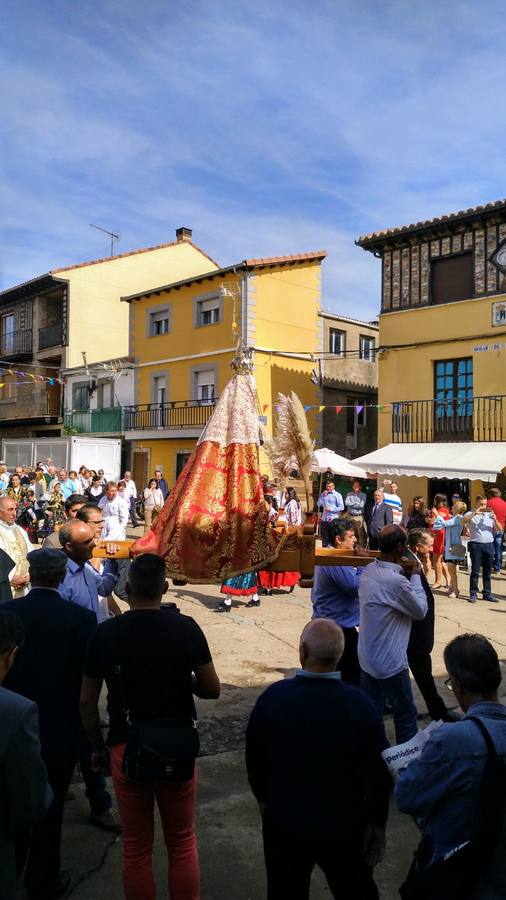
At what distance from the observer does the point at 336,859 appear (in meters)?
2.34

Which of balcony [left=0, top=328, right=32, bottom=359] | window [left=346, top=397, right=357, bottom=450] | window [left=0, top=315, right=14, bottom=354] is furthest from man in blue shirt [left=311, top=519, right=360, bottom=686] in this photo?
window [left=0, top=315, right=14, bottom=354]

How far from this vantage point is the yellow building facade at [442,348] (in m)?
16.9

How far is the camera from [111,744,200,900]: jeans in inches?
109

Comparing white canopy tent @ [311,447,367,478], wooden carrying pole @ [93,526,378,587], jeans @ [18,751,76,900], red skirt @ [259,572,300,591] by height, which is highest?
white canopy tent @ [311,447,367,478]

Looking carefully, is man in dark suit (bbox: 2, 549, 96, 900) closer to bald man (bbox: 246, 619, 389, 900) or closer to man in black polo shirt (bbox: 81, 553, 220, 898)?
man in black polo shirt (bbox: 81, 553, 220, 898)

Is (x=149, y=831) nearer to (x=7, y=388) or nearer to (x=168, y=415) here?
(x=168, y=415)

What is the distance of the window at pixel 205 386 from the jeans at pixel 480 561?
1485 cm

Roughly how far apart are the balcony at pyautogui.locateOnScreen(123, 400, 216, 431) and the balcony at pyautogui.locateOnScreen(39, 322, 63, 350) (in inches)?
A: 218

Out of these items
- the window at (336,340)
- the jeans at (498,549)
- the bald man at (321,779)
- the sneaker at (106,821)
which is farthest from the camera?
the window at (336,340)

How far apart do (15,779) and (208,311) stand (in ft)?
76.7

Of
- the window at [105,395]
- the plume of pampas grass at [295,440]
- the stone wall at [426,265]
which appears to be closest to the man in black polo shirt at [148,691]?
the plume of pampas grass at [295,440]

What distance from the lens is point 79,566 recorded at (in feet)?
13.8

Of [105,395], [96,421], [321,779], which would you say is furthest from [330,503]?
[105,395]

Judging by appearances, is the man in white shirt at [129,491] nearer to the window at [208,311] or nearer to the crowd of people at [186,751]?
the window at [208,311]
